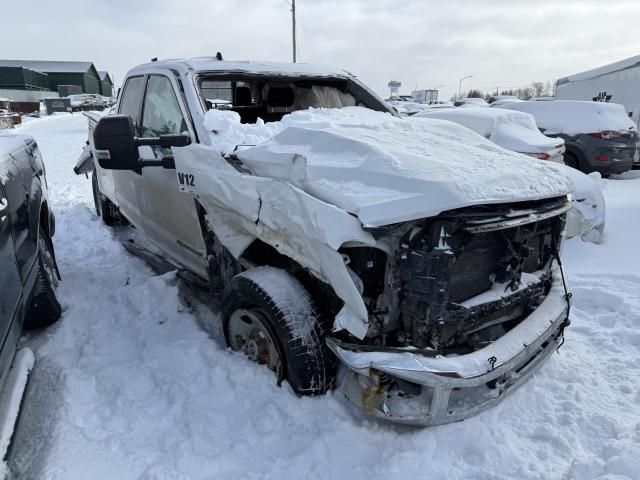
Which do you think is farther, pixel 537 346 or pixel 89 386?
pixel 89 386

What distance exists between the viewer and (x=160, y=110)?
3930 mm

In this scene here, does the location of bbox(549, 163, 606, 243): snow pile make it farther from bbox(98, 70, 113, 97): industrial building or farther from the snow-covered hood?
bbox(98, 70, 113, 97): industrial building

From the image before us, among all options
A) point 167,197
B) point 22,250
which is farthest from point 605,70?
point 22,250

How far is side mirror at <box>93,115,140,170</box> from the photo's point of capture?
3.01 m

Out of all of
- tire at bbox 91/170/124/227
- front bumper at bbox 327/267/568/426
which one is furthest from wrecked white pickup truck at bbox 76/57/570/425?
tire at bbox 91/170/124/227

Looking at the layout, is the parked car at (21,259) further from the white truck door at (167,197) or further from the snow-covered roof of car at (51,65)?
the snow-covered roof of car at (51,65)

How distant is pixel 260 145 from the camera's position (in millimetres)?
2902

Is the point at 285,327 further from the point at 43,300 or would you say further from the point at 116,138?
the point at 43,300

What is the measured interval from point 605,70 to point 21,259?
791 inches

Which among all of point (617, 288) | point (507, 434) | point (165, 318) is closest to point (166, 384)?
point (165, 318)

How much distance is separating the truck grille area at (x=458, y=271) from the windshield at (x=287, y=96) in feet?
7.74

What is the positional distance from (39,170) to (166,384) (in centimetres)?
242

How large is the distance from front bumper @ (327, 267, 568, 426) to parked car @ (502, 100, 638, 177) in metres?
8.92

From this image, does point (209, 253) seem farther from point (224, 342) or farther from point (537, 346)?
point (537, 346)
